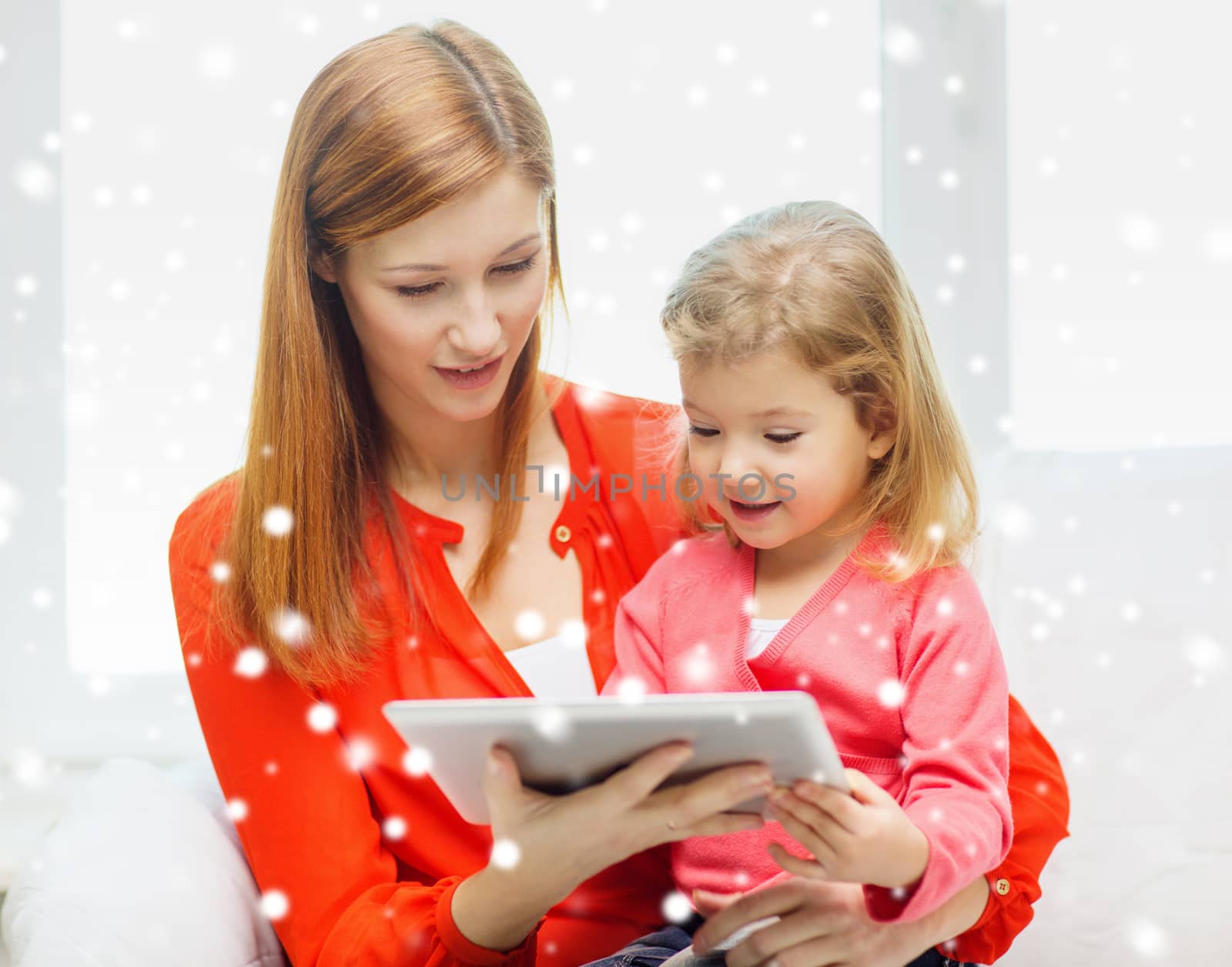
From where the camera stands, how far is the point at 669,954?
1.18 metres

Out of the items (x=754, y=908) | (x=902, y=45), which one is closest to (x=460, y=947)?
(x=754, y=908)

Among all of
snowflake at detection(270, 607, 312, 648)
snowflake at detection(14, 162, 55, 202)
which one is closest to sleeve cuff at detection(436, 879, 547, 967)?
snowflake at detection(270, 607, 312, 648)

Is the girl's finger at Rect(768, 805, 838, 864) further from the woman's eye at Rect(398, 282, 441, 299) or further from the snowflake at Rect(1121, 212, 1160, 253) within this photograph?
the snowflake at Rect(1121, 212, 1160, 253)

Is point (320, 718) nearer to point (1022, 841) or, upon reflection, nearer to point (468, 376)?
point (468, 376)

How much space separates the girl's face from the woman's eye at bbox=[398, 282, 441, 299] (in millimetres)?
297

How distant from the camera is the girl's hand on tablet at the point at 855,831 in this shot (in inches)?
35.7

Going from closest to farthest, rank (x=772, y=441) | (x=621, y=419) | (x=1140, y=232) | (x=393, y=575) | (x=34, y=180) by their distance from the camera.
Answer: (x=772, y=441) → (x=393, y=575) → (x=621, y=419) → (x=34, y=180) → (x=1140, y=232)

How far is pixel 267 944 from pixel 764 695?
875mm

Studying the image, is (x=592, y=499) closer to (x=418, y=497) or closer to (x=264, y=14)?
(x=418, y=497)

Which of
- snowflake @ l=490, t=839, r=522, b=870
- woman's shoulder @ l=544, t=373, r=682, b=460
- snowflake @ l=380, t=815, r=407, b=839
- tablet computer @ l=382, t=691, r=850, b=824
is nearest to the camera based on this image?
tablet computer @ l=382, t=691, r=850, b=824

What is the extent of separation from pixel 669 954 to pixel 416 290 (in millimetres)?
759

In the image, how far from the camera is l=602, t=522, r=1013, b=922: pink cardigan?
1009 mm

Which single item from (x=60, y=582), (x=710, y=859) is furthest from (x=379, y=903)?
(x=60, y=582)

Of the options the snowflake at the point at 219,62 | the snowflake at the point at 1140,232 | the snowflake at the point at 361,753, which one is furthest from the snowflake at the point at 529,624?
the snowflake at the point at 1140,232
